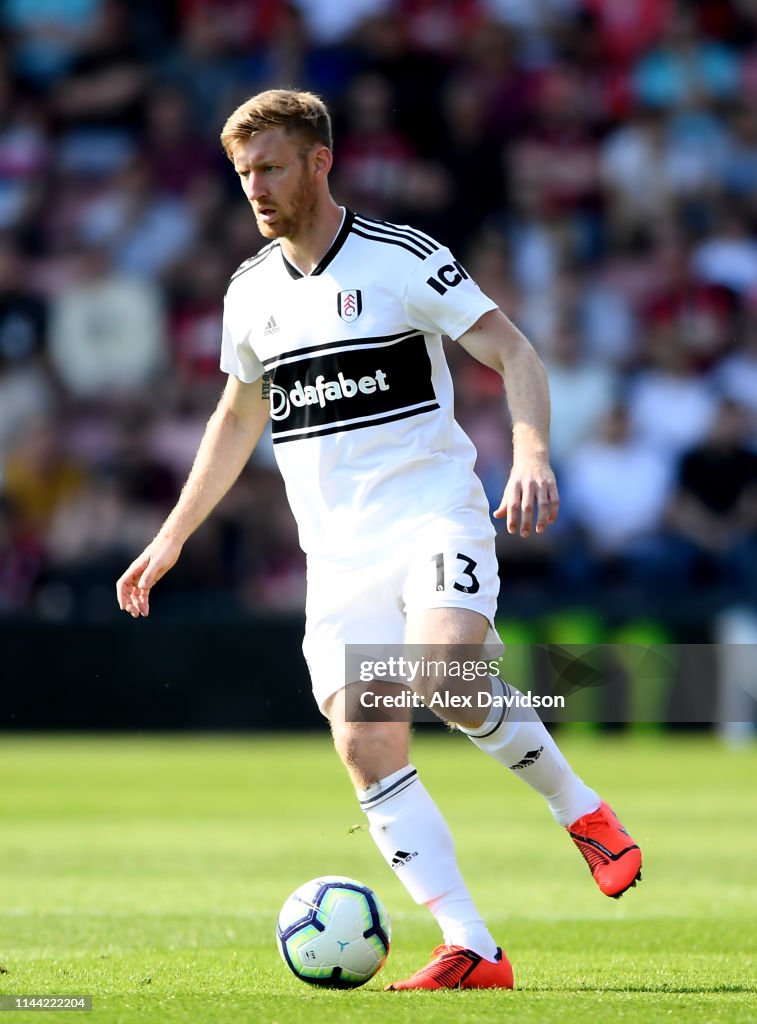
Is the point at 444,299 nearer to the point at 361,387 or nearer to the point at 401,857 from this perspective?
the point at 361,387

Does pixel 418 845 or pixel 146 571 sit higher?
pixel 146 571

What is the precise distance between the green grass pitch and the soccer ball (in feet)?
0.28

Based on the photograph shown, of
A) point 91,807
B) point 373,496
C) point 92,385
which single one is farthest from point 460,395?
point 373,496

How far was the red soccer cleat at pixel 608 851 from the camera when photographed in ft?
17.7

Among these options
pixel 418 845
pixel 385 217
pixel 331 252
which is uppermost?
pixel 385 217

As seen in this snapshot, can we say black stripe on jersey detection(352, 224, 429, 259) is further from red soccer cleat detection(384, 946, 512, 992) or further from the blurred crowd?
the blurred crowd

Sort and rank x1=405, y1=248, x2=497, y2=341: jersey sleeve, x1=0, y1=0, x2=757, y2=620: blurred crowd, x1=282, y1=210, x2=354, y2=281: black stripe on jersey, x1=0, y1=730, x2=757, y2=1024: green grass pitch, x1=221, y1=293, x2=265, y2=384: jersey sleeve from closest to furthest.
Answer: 1. x1=0, y1=730, x2=757, y2=1024: green grass pitch
2. x1=405, y1=248, x2=497, y2=341: jersey sleeve
3. x1=282, y1=210, x2=354, y2=281: black stripe on jersey
4. x1=221, y1=293, x2=265, y2=384: jersey sleeve
5. x1=0, y1=0, x2=757, y2=620: blurred crowd

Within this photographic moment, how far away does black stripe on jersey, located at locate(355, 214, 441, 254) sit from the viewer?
532 cm

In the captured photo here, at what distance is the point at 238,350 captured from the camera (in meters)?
5.57

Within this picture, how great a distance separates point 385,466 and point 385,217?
37.7 feet
